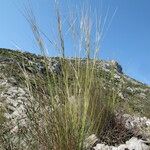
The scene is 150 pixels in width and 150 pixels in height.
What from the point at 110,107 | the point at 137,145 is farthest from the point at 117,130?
the point at 137,145

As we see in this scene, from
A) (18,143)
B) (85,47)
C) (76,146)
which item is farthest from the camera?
(85,47)

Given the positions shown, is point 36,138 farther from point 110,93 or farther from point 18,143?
point 110,93

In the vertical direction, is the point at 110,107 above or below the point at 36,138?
above

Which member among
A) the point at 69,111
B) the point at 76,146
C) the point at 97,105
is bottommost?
the point at 76,146

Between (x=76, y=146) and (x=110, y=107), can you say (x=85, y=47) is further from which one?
(x=110, y=107)

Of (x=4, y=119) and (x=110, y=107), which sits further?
(x=110, y=107)

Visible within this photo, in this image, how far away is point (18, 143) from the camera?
517 cm

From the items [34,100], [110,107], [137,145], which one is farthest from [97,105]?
[34,100]

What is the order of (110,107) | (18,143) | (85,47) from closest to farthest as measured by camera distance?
(18,143)
(85,47)
(110,107)

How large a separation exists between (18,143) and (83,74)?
1.23 metres

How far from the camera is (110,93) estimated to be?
24.3 ft

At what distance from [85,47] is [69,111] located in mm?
1036

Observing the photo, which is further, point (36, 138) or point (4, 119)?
point (4, 119)

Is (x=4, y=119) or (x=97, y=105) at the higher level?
(x=97, y=105)
